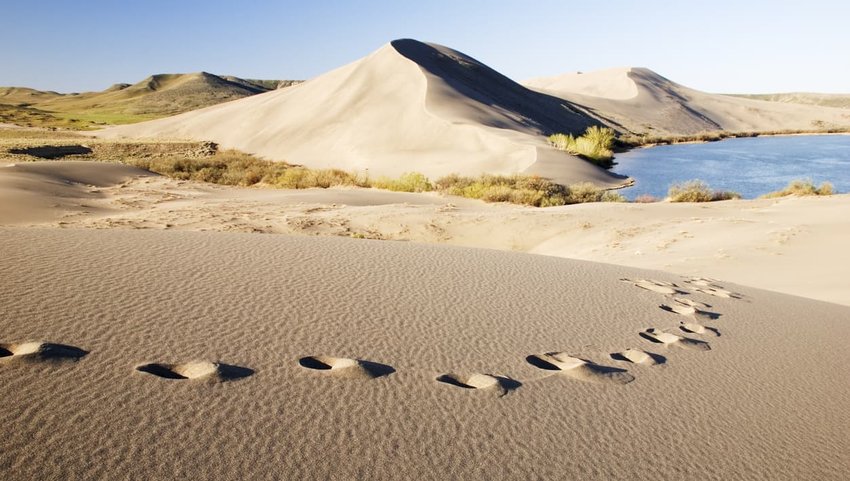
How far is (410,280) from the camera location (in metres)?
3.92

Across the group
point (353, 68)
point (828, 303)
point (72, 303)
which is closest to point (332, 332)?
point (72, 303)

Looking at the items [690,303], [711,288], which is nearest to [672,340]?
[690,303]

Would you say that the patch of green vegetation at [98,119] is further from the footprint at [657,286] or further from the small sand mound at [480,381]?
the small sand mound at [480,381]

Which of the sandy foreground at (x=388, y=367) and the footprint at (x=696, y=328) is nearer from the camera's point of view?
the sandy foreground at (x=388, y=367)

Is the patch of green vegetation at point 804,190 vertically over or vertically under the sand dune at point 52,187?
over

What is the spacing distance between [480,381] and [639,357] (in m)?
1.02

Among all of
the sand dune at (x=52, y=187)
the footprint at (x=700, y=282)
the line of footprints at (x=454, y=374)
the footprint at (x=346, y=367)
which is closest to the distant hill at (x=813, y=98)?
the sand dune at (x=52, y=187)

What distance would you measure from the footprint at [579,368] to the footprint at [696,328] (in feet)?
3.52

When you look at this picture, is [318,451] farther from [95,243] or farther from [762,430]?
[95,243]

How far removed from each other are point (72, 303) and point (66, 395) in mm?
970

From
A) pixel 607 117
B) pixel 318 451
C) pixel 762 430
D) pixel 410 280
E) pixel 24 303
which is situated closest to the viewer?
pixel 318 451

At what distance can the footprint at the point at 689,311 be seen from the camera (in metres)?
3.86

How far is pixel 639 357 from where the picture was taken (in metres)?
2.90

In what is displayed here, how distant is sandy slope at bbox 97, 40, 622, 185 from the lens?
70.7 ft
